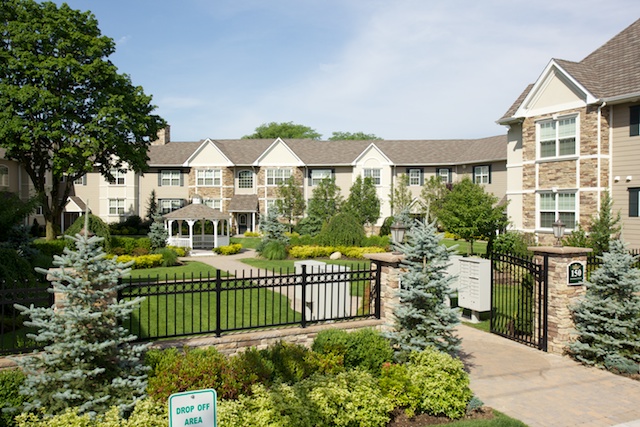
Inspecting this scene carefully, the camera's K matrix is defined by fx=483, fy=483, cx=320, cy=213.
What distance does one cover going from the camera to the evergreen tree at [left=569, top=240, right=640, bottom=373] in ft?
32.6

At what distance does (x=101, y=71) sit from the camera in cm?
2917

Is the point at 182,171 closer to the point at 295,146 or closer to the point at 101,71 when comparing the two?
the point at 295,146

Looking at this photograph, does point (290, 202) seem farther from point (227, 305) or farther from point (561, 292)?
point (227, 305)

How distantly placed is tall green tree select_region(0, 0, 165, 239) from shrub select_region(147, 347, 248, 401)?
21.6m

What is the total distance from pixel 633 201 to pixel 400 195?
24830 millimetres

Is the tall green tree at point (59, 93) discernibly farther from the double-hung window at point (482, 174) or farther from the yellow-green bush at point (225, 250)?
the double-hung window at point (482, 174)

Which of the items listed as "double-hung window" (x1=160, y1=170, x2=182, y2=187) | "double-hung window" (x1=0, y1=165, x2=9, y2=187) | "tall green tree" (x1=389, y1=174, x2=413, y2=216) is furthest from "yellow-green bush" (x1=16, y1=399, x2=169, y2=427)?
"double-hung window" (x1=160, y1=170, x2=182, y2=187)

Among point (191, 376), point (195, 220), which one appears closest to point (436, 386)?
point (191, 376)

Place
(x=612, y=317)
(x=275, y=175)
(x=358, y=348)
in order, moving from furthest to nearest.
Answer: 1. (x=275, y=175)
2. (x=612, y=317)
3. (x=358, y=348)

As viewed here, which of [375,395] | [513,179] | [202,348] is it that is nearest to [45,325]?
[202,348]

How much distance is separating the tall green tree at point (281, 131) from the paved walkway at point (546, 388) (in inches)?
2866

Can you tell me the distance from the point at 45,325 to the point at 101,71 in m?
26.5

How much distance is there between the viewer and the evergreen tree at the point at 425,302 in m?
8.99

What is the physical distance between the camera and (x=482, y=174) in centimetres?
4241
